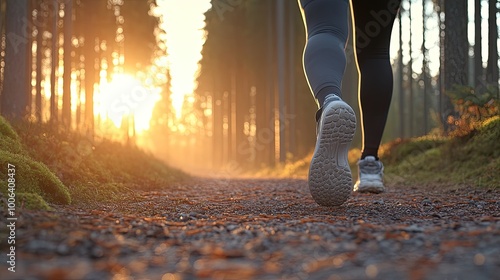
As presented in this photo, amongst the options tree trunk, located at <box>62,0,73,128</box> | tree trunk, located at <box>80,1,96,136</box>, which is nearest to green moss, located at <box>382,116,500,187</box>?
tree trunk, located at <box>62,0,73,128</box>

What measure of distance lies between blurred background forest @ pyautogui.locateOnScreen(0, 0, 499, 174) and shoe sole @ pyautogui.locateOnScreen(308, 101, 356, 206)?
4.16 meters

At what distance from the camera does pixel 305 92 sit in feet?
75.0

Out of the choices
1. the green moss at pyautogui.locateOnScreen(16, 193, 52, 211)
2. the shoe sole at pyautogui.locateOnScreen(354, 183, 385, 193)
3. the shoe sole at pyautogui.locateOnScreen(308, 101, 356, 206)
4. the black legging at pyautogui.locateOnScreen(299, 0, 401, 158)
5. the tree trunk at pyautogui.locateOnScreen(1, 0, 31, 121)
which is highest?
the tree trunk at pyautogui.locateOnScreen(1, 0, 31, 121)

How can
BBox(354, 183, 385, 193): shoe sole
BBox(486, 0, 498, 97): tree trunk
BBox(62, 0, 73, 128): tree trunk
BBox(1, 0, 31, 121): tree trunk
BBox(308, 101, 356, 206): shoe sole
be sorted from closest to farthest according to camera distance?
BBox(308, 101, 356, 206): shoe sole < BBox(354, 183, 385, 193): shoe sole < BBox(1, 0, 31, 121): tree trunk < BBox(62, 0, 73, 128): tree trunk < BBox(486, 0, 498, 97): tree trunk

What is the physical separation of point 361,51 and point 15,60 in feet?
27.9

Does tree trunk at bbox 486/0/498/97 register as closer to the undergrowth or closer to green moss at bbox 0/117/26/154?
the undergrowth

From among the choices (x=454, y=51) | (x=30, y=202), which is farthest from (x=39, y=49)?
(x=30, y=202)

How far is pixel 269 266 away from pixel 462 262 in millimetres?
515

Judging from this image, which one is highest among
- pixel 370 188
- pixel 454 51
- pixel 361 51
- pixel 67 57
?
pixel 67 57

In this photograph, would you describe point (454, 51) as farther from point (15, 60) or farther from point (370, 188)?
point (15, 60)

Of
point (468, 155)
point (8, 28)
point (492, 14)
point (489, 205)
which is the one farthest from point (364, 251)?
point (492, 14)

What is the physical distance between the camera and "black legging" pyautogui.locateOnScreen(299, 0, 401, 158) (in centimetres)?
304

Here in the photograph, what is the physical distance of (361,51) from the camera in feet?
12.0

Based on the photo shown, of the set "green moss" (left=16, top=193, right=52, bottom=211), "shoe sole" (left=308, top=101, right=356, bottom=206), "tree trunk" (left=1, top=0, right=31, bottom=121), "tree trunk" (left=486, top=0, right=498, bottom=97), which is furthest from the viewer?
"tree trunk" (left=486, top=0, right=498, bottom=97)
